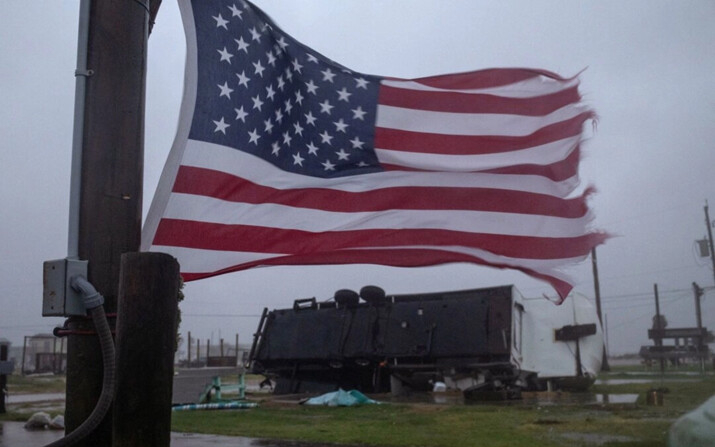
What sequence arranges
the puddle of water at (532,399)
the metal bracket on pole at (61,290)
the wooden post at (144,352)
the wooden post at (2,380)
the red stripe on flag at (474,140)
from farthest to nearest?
the puddle of water at (532,399)
the wooden post at (2,380)
the red stripe on flag at (474,140)
the metal bracket on pole at (61,290)
the wooden post at (144,352)

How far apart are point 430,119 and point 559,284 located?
1.68m

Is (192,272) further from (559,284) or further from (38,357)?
(38,357)

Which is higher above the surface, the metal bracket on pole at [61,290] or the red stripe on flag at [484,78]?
the red stripe on flag at [484,78]

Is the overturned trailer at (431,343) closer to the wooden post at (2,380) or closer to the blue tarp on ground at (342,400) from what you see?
the blue tarp on ground at (342,400)

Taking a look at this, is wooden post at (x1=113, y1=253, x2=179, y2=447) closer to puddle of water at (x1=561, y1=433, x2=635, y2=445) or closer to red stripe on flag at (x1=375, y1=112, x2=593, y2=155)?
red stripe on flag at (x1=375, y1=112, x2=593, y2=155)

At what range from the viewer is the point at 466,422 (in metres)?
9.01

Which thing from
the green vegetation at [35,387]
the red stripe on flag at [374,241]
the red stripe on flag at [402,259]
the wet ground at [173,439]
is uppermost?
the red stripe on flag at [374,241]

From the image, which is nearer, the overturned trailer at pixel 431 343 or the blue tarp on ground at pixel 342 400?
the blue tarp on ground at pixel 342 400

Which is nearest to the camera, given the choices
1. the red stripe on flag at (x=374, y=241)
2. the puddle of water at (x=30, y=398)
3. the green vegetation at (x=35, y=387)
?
the red stripe on flag at (x=374, y=241)

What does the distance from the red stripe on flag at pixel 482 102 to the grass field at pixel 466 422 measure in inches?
96.3

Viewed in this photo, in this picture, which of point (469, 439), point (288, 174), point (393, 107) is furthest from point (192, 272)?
point (469, 439)

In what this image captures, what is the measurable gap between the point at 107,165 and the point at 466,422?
6234mm

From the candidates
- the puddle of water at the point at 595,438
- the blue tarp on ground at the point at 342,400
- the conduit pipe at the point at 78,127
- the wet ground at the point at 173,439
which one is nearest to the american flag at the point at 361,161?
the conduit pipe at the point at 78,127

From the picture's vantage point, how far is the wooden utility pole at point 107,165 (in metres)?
3.75
